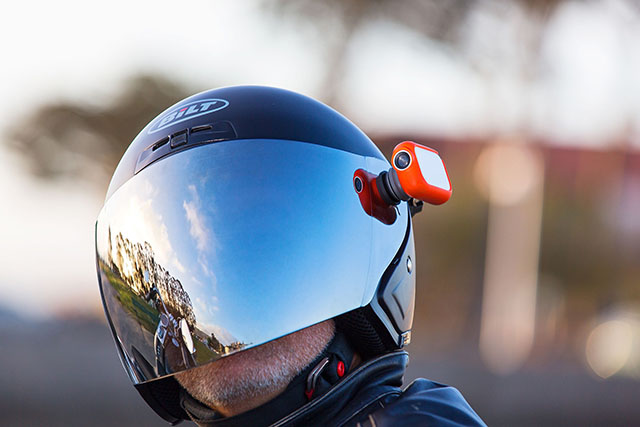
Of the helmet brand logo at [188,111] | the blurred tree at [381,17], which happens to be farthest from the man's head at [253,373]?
the blurred tree at [381,17]

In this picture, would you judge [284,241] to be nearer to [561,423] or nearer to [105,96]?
[561,423]

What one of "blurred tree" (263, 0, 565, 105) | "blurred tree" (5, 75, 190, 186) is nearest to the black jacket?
"blurred tree" (5, 75, 190, 186)

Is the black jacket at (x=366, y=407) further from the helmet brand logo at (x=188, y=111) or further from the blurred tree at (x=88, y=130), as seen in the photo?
the blurred tree at (x=88, y=130)

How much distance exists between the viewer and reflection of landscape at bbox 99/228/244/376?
1.39 metres

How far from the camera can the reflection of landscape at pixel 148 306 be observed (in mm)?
1386

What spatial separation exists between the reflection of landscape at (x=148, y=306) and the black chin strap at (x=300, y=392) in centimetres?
11

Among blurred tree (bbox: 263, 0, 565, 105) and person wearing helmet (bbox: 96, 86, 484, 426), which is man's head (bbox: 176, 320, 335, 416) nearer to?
person wearing helmet (bbox: 96, 86, 484, 426)

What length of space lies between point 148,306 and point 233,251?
187 millimetres

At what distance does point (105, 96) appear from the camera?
9.40m

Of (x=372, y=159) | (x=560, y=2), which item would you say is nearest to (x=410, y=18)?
(x=560, y=2)

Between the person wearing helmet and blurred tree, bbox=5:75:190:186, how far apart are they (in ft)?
24.5

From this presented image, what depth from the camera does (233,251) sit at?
4.63ft

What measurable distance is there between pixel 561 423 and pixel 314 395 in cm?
646

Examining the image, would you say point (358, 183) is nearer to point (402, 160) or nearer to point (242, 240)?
point (402, 160)
